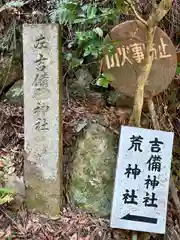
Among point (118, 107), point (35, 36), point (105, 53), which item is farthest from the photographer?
point (118, 107)

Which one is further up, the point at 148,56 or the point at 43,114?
the point at 148,56

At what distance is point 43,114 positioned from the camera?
3.14m

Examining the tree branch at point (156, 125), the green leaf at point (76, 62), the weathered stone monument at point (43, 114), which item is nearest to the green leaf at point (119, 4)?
the weathered stone monument at point (43, 114)

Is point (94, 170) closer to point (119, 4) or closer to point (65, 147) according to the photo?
point (65, 147)

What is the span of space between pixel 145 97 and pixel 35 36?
3.68 feet

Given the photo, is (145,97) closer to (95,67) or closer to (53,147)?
(95,67)

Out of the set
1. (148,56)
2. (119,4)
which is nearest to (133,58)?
(148,56)

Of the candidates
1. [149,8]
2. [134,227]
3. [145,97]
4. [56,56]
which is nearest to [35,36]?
[56,56]

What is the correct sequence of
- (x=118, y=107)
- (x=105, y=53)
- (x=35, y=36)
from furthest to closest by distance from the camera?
(x=118, y=107)
(x=105, y=53)
(x=35, y=36)

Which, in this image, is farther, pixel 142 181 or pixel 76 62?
pixel 76 62

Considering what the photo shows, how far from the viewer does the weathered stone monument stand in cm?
309

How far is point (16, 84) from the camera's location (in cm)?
388

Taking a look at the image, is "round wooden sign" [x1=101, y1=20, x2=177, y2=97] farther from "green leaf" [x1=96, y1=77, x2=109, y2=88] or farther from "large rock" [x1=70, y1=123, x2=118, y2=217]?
"large rock" [x1=70, y1=123, x2=118, y2=217]

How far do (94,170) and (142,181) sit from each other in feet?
1.51
